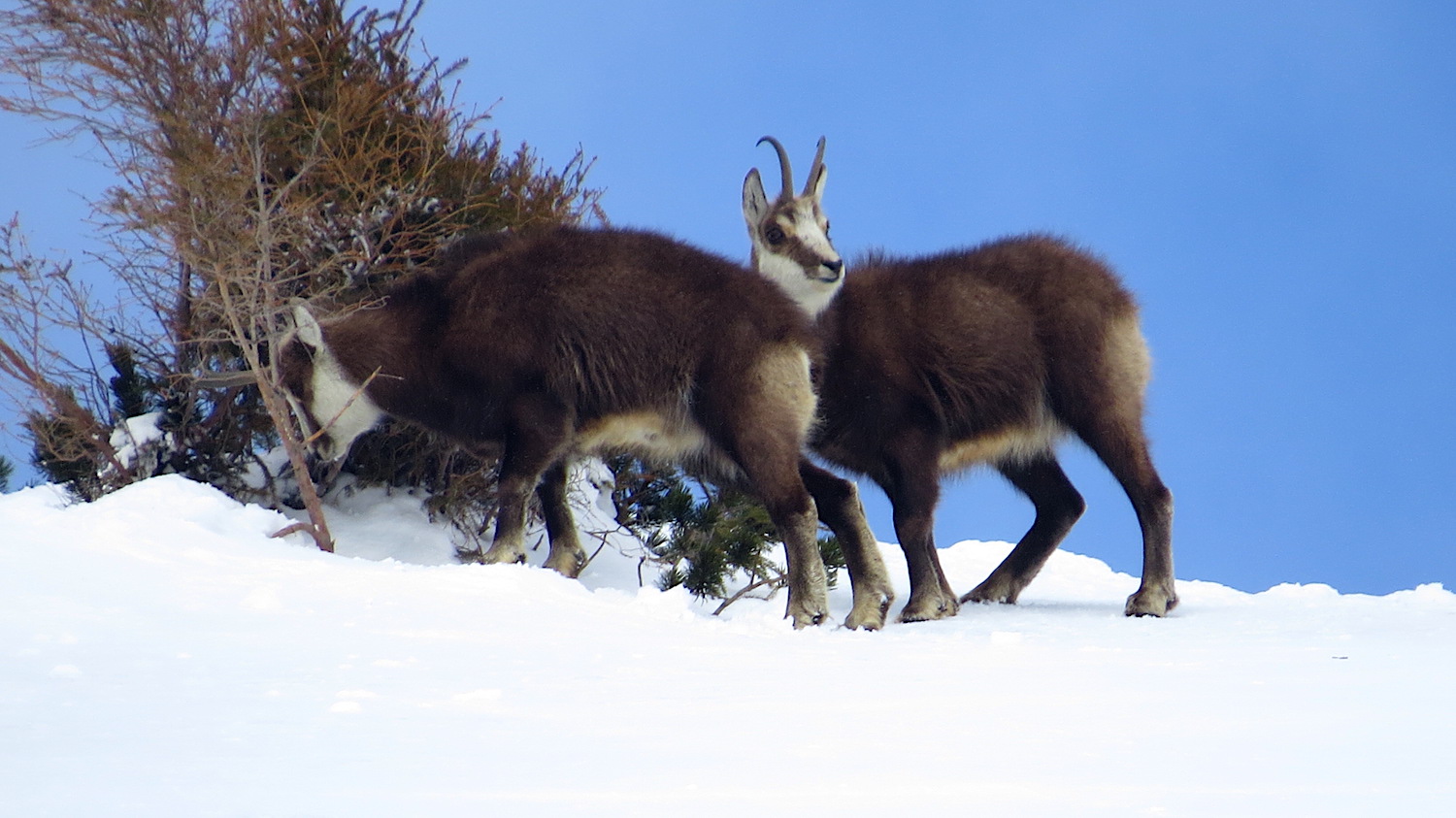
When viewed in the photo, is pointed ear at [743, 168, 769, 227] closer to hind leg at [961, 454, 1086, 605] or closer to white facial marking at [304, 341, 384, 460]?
hind leg at [961, 454, 1086, 605]

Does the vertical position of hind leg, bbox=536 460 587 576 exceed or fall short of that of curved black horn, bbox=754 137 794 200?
it falls short

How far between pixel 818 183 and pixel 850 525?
8.16 feet

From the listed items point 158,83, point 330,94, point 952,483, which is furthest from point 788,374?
point 158,83

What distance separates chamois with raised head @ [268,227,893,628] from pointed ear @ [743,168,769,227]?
147 cm

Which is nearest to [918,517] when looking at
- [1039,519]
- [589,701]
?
[1039,519]

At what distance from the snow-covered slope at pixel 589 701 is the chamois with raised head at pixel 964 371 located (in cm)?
111

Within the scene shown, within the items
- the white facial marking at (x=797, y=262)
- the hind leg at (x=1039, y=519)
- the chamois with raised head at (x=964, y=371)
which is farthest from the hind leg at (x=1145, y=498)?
the white facial marking at (x=797, y=262)

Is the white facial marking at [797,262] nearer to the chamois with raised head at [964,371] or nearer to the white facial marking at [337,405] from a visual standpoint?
the chamois with raised head at [964,371]

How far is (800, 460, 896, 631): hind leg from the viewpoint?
774 cm

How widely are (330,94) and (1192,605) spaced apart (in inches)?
254

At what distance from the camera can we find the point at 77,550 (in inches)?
238

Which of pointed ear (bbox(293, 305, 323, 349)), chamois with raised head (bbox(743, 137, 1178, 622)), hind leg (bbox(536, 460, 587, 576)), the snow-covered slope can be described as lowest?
the snow-covered slope

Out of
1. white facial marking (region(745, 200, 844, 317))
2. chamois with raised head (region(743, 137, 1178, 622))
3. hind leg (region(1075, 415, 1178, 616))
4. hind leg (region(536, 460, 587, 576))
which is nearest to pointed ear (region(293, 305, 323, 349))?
hind leg (region(536, 460, 587, 576))

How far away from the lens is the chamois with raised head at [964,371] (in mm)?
8273
